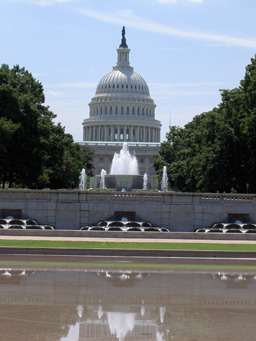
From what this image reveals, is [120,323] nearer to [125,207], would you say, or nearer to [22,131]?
[125,207]

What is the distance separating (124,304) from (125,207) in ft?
91.3

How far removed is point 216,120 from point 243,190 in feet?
21.9

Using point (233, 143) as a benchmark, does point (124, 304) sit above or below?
below

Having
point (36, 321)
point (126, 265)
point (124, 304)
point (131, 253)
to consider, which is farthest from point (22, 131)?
point (36, 321)

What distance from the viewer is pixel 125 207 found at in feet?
141

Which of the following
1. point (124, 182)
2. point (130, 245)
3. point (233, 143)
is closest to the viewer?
point (130, 245)

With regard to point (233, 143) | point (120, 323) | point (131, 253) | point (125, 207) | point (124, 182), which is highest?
point (233, 143)

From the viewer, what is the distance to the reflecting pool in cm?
1234

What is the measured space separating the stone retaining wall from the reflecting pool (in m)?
20.2

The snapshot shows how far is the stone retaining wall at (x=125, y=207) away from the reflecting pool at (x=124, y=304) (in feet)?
66.3

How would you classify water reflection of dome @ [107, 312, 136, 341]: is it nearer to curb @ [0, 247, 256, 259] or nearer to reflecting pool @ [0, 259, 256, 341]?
reflecting pool @ [0, 259, 256, 341]

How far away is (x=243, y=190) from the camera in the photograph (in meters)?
63.1

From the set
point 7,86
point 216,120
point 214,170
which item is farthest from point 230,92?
point 7,86

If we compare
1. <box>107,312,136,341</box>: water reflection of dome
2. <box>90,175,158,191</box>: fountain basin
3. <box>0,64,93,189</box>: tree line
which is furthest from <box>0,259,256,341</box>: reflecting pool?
<box>90,175,158,191</box>: fountain basin
